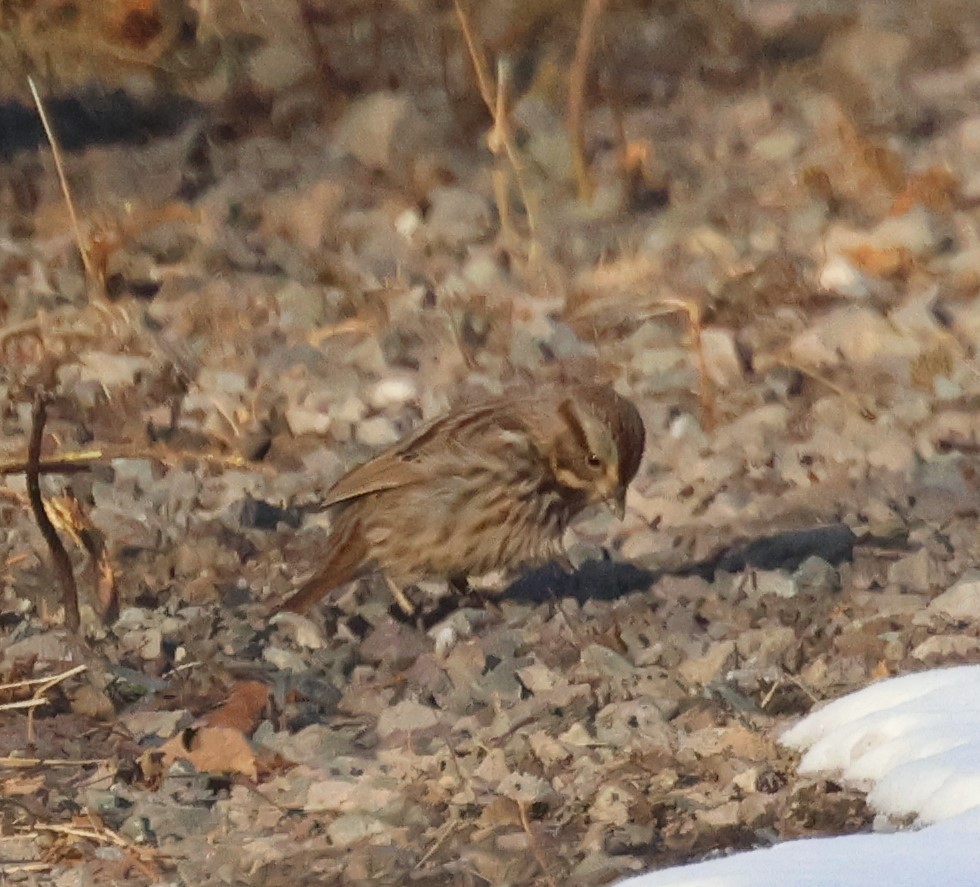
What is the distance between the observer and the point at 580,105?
843 centimetres

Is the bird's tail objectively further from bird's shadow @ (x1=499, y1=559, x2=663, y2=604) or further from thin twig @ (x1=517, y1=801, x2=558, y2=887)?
thin twig @ (x1=517, y1=801, x2=558, y2=887)

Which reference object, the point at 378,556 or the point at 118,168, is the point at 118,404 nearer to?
the point at 378,556

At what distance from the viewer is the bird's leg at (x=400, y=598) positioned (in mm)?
5686

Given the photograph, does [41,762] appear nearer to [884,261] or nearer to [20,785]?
[20,785]

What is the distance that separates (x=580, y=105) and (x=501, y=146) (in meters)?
0.38

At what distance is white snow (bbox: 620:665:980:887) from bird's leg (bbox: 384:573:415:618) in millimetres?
1548

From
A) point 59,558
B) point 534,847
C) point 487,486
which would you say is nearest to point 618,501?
point 487,486

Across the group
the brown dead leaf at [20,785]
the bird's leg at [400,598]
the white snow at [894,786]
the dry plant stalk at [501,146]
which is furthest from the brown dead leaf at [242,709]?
the dry plant stalk at [501,146]

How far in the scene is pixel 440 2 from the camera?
1030 cm

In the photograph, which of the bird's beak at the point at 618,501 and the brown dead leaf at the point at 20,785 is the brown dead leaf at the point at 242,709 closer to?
the brown dead leaf at the point at 20,785

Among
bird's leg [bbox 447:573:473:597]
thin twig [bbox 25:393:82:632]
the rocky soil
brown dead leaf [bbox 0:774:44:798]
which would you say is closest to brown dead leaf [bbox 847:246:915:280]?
the rocky soil

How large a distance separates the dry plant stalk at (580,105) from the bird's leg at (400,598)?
2.65 m

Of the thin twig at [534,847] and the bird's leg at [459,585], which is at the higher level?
the bird's leg at [459,585]

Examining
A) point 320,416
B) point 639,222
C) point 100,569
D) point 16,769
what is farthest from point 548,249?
point 16,769
